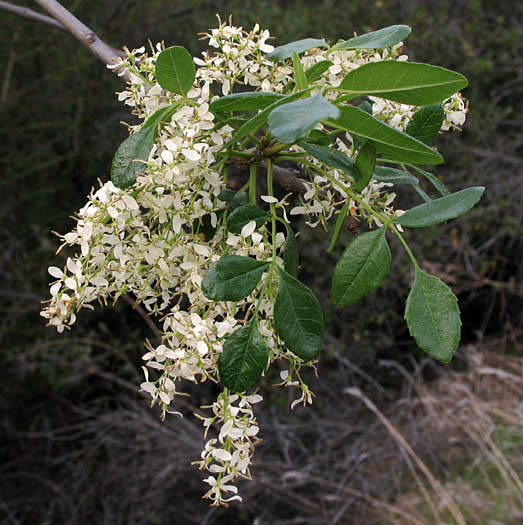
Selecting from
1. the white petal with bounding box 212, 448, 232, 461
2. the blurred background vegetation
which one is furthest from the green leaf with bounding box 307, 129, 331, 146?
the blurred background vegetation

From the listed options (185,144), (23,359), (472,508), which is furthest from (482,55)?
(185,144)

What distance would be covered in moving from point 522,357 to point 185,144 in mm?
2778

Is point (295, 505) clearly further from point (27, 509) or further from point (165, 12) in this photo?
point (165, 12)

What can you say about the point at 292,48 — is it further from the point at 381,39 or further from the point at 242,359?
the point at 242,359

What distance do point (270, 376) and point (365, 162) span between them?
200cm

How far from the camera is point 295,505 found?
2.16 meters

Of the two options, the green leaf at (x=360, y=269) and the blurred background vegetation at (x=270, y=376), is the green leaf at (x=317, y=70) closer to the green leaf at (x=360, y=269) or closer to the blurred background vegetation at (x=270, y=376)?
the green leaf at (x=360, y=269)

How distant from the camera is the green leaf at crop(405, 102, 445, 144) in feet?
1.87

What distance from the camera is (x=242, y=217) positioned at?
517 mm

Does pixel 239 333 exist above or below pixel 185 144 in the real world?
below

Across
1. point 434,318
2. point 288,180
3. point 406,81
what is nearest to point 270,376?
point 288,180

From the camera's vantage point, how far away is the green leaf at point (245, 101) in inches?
18.7

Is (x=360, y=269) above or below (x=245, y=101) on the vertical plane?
below


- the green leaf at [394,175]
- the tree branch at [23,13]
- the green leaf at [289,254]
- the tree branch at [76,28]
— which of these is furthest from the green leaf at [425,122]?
the tree branch at [23,13]
